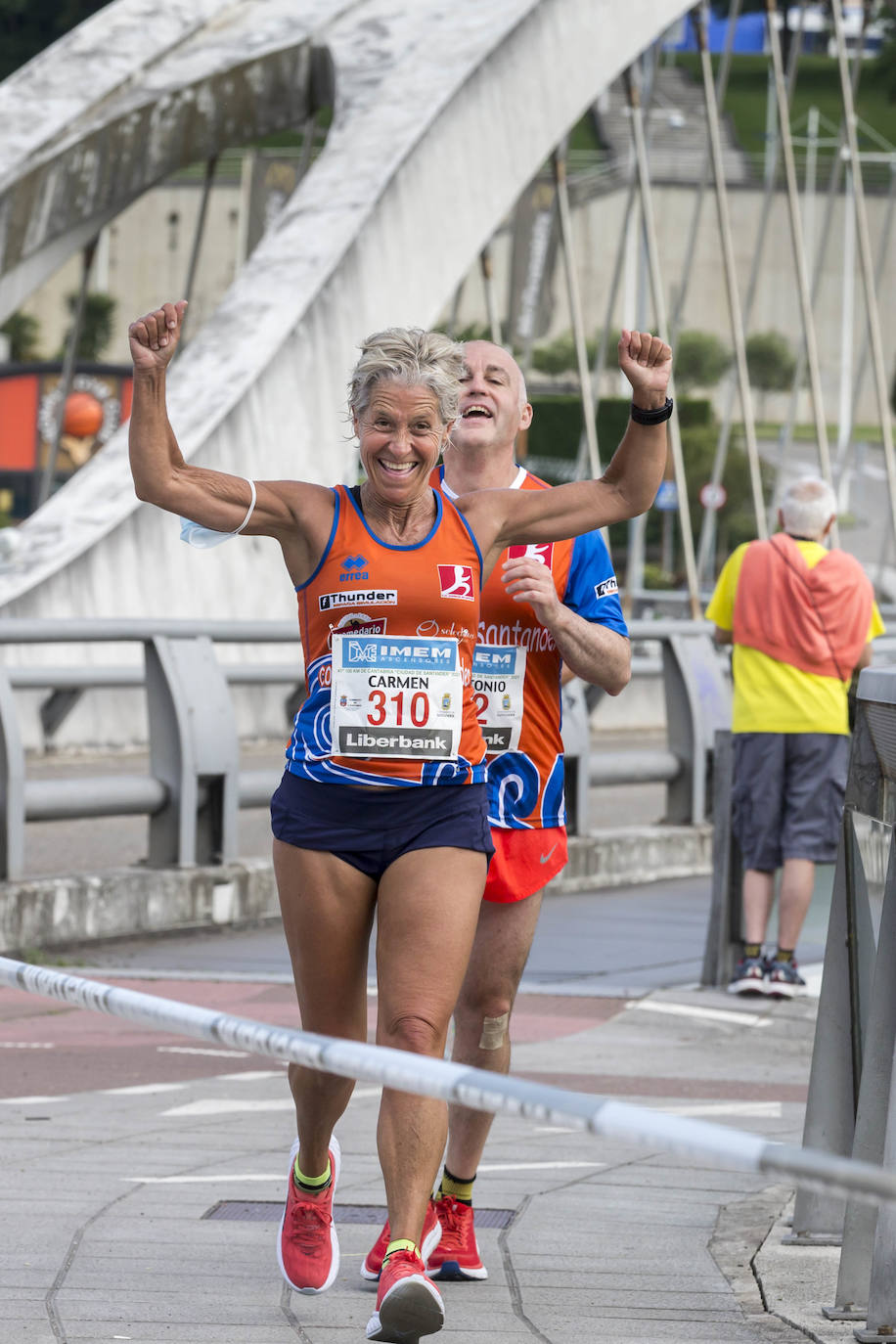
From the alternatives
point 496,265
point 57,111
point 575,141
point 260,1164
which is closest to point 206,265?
point 496,265

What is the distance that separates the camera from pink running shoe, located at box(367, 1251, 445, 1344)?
3.52 metres

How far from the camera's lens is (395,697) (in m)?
3.88

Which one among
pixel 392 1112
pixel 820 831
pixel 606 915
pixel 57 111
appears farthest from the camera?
pixel 57 111

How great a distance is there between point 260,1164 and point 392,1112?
1507 millimetres

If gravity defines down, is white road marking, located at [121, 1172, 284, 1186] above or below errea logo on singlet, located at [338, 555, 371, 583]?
below

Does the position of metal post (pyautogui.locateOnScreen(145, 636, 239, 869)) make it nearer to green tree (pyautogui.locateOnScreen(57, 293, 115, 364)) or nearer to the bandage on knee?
the bandage on knee

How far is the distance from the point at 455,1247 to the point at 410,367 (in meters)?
1.60

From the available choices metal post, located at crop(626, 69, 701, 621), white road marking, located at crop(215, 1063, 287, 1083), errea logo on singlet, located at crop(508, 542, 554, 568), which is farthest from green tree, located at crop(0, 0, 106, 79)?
errea logo on singlet, located at crop(508, 542, 554, 568)

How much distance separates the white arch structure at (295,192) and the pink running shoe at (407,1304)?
11.6 m

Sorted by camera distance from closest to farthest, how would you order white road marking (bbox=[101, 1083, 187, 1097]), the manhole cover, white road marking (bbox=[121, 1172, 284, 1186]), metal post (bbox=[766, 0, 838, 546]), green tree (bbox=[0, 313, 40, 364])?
the manhole cover
white road marking (bbox=[121, 1172, 284, 1186])
white road marking (bbox=[101, 1083, 187, 1097])
metal post (bbox=[766, 0, 838, 546])
green tree (bbox=[0, 313, 40, 364])

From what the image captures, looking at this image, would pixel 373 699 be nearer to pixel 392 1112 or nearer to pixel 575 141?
pixel 392 1112

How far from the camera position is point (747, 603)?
827cm

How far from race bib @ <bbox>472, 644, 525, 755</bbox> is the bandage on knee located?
0.51 metres

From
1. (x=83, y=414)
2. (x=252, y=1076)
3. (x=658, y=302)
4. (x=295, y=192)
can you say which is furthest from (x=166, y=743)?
(x=83, y=414)
